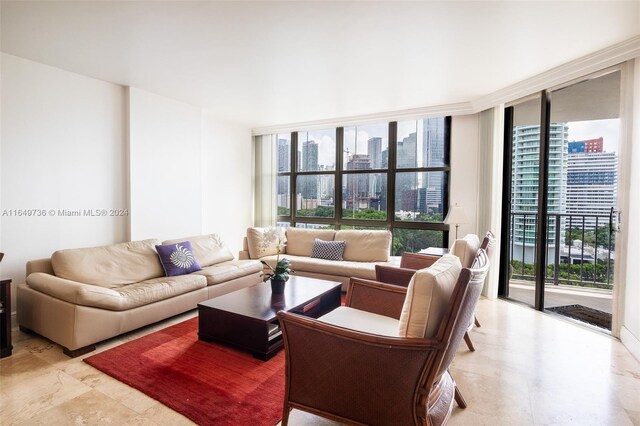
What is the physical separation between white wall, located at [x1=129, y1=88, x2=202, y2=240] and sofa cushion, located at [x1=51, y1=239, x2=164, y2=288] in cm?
40

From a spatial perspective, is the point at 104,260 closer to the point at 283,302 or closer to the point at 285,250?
the point at 283,302

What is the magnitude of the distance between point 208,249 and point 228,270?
59cm

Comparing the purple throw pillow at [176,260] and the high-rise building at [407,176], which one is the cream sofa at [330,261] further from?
the purple throw pillow at [176,260]

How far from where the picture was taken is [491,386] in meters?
2.23

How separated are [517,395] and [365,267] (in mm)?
2242

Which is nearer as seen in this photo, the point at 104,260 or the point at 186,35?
the point at 186,35

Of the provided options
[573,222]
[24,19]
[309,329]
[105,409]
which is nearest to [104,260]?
[105,409]

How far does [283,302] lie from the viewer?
287 cm

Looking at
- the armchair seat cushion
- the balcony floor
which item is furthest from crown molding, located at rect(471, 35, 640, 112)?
the armchair seat cushion

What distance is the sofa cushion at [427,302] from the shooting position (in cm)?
136

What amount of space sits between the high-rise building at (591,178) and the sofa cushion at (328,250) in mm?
2849

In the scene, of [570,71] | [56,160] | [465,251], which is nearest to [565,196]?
[570,71]

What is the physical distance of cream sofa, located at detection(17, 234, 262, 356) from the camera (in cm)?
261

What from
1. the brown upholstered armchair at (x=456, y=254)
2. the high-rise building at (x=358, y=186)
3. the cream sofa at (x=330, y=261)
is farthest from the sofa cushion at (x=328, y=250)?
the brown upholstered armchair at (x=456, y=254)
